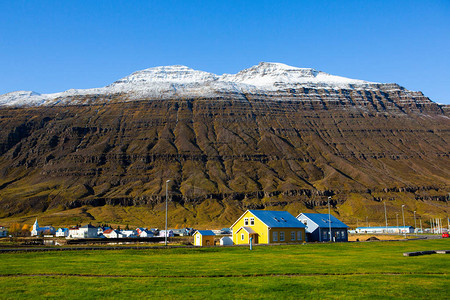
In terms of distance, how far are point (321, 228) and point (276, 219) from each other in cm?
1206

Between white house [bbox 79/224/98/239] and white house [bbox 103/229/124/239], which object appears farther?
white house [bbox 79/224/98/239]

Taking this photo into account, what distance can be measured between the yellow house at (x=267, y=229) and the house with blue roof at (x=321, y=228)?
5008mm

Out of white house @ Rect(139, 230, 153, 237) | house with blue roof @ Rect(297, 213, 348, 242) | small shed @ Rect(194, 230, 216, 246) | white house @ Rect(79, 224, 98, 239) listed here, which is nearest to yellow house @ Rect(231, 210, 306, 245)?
house with blue roof @ Rect(297, 213, 348, 242)

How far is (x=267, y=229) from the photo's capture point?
72.4 meters

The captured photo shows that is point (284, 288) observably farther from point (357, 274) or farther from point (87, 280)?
point (87, 280)

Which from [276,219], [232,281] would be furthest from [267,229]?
[232,281]

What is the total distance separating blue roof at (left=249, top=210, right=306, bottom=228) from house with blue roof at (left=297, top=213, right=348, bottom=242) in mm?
4767

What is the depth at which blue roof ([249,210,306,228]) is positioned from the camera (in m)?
74.3

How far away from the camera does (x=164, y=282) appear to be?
73.2ft

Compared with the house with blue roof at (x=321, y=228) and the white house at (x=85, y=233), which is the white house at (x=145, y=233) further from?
the house with blue roof at (x=321, y=228)

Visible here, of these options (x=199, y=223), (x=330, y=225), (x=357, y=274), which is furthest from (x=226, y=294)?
(x=199, y=223)

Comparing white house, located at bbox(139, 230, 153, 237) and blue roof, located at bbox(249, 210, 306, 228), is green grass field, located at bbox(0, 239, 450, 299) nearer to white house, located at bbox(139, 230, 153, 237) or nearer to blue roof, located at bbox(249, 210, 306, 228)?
blue roof, located at bbox(249, 210, 306, 228)

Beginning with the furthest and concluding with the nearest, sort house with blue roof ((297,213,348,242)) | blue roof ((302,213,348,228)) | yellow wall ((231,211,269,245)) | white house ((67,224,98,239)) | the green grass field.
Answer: white house ((67,224,98,239)), blue roof ((302,213,348,228)), house with blue roof ((297,213,348,242)), yellow wall ((231,211,269,245)), the green grass field

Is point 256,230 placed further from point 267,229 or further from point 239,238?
point 239,238
